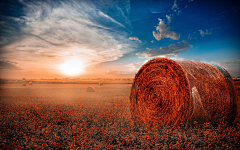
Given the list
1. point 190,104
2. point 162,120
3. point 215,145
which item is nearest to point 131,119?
point 162,120

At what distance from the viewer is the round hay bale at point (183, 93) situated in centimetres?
588

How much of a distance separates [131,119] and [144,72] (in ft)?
9.23

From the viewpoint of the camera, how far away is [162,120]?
22.1ft

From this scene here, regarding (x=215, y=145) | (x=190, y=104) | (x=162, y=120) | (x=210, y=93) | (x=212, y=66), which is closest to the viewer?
(x=215, y=145)

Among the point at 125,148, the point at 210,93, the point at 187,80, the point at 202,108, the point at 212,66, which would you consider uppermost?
the point at 212,66

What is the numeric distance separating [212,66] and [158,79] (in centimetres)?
313

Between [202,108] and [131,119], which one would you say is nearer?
[202,108]

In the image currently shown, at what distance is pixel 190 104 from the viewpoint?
18.6 feet

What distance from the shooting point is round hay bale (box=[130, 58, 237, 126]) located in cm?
588

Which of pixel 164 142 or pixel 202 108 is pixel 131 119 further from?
pixel 202 108

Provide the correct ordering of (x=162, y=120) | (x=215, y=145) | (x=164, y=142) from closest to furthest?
(x=215, y=145) → (x=164, y=142) → (x=162, y=120)

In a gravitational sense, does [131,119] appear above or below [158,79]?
below

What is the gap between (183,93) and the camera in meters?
5.95

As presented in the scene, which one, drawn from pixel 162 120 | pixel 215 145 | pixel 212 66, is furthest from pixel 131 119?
pixel 212 66
